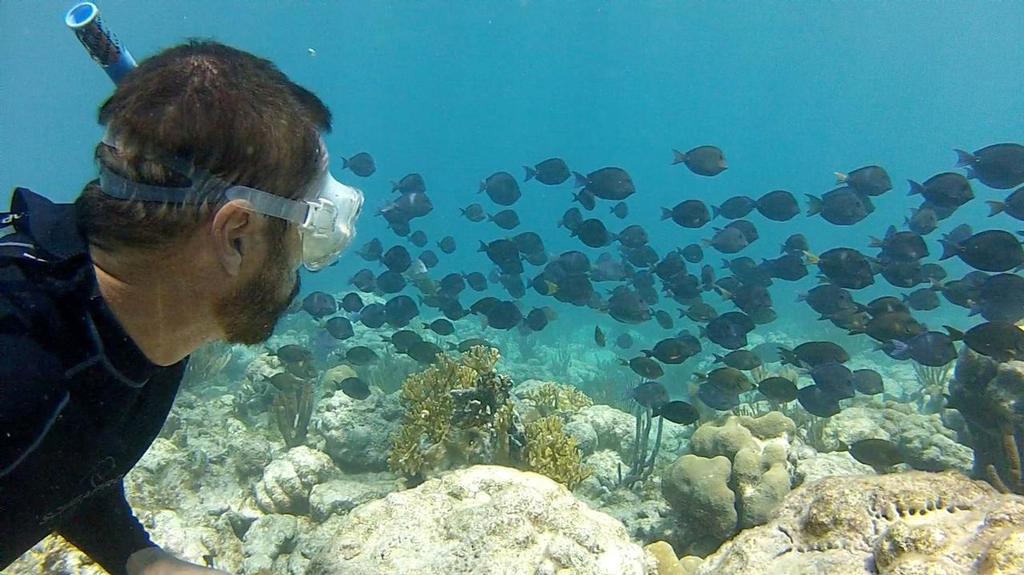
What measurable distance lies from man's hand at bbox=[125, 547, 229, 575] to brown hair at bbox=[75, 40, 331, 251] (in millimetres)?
1542

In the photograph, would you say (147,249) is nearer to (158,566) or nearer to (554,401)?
(158,566)

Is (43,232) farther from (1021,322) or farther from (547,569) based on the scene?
(1021,322)

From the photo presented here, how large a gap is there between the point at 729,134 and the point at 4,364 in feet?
554

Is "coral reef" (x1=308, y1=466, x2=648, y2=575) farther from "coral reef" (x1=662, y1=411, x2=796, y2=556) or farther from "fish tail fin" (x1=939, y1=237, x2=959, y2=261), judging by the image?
"fish tail fin" (x1=939, y1=237, x2=959, y2=261)

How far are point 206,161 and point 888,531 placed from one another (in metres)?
2.66

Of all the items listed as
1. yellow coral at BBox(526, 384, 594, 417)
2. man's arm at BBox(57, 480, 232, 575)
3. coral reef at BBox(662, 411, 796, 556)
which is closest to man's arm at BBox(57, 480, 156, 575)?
man's arm at BBox(57, 480, 232, 575)

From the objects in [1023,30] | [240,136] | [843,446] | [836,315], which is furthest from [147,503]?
[1023,30]

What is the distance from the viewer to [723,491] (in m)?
5.76

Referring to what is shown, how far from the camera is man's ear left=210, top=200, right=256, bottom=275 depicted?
175 centimetres

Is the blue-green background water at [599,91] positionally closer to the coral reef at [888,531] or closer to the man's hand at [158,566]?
the coral reef at [888,531]

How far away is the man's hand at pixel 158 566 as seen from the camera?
8.25 feet

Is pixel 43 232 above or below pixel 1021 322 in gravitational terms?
below

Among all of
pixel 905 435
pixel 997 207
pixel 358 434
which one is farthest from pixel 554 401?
pixel 997 207

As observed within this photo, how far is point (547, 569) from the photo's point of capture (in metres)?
3.05
